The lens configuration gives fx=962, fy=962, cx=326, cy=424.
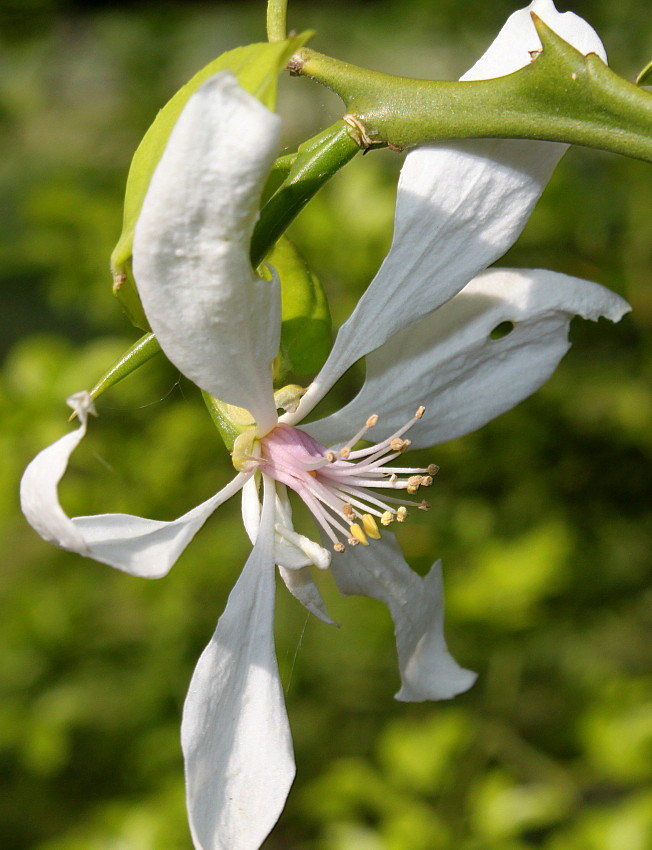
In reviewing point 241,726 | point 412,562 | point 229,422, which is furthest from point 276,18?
point 412,562

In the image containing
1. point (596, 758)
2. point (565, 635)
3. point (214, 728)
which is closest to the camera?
point (214, 728)

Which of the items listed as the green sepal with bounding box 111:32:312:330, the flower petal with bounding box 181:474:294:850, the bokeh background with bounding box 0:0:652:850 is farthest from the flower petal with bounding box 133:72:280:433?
the bokeh background with bounding box 0:0:652:850

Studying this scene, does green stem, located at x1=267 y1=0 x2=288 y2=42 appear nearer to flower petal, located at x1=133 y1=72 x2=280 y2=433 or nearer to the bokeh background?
flower petal, located at x1=133 y1=72 x2=280 y2=433

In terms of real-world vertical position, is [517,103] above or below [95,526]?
above

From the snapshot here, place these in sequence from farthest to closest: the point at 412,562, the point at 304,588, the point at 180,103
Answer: the point at 412,562
the point at 304,588
the point at 180,103

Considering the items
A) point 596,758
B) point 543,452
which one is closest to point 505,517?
point 543,452

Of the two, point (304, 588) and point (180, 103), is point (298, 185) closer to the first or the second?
point (180, 103)

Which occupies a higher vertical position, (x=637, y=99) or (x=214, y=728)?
(x=637, y=99)

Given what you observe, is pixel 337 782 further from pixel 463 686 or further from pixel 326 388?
pixel 326 388
